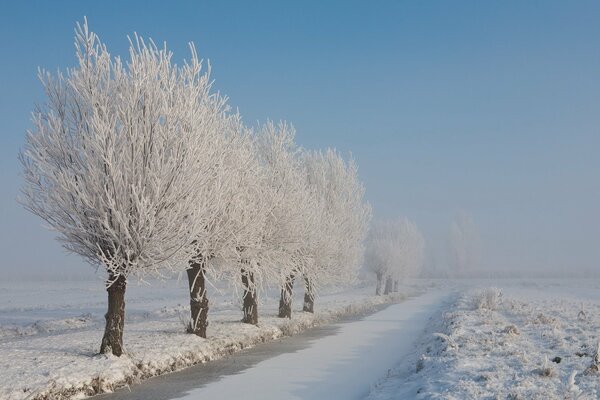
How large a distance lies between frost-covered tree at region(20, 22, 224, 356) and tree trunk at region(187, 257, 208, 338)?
436 centimetres

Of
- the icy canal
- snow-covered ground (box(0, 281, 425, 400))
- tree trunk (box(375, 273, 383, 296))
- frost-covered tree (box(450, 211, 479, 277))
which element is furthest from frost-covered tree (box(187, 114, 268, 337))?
frost-covered tree (box(450, 211, 479, 277))

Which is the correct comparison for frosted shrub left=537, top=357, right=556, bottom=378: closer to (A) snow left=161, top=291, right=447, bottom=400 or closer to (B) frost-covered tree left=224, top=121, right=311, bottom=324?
(A) snow left=161, top=291, right=447, bottom=400

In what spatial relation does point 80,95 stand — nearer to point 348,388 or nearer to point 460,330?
point 348,388

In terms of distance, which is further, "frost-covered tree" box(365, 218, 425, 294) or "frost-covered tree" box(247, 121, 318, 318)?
"frost-covered tree" box(365, 218, 425, 294)

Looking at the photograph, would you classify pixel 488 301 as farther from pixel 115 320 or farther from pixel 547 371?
pixel 115 320

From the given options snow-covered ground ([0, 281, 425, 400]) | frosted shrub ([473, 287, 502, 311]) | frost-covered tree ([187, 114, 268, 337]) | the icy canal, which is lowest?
the icy canal

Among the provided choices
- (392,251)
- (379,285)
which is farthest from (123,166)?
(392,251)

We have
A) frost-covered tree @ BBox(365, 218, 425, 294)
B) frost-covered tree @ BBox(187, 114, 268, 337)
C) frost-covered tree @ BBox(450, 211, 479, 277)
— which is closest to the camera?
frost-covered tree @ BBox(187, 114, 268, 337)

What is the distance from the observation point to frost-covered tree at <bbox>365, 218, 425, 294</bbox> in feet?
A: 226

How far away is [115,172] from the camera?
43.3ft

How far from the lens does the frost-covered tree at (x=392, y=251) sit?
6894 centimetres

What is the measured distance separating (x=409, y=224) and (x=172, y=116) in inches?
2824

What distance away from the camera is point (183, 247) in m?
14.6

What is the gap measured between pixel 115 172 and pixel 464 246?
12472 cm
